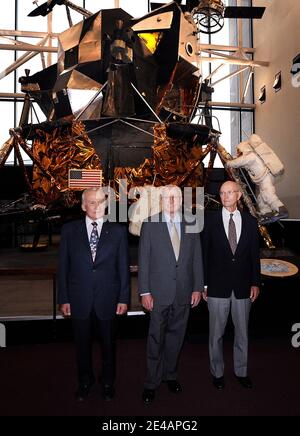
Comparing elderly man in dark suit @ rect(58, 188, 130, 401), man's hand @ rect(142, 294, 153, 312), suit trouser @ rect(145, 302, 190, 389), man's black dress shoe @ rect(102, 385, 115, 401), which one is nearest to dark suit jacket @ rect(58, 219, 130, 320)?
elderly man in dark suit @ rect(58, 188, 130, 401)

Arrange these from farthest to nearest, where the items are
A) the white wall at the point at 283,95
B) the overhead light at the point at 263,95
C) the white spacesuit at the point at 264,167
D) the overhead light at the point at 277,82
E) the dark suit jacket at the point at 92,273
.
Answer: the overhead light at the point at 263,95
the overhead light at the point at 277,82
the white wall at the point at 283,95
the white spacesuit at the point at 264,167
the dark suit jacket at the point at 92,273

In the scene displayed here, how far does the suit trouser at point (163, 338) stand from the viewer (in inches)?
113

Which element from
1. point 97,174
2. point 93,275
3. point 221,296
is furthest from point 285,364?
point 97,174

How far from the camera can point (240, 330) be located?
119 inches

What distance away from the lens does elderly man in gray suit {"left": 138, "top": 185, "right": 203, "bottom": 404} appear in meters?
2.84

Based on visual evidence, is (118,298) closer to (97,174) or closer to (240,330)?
(240,330)

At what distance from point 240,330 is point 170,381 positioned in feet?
2.39

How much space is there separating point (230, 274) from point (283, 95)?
12248mm

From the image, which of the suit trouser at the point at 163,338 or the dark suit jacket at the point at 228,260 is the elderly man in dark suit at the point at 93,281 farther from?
the dark suit jacket at the point at 228,260

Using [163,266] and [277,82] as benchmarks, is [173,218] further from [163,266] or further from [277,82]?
[277,82]

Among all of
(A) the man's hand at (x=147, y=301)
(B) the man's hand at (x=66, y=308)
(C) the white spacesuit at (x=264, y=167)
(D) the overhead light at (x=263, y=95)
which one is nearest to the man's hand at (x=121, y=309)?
(A) the man's hand at (x=147, y=301)

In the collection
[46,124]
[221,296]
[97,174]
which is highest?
[46,124]

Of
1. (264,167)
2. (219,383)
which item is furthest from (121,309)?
(264,167)

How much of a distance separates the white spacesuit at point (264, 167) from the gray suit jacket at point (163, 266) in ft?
9.47
